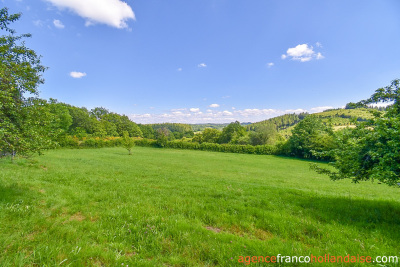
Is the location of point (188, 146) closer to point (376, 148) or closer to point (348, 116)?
point (376, 148)

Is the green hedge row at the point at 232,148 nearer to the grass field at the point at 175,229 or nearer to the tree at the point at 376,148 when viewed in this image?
the grass field at the point at 175,229

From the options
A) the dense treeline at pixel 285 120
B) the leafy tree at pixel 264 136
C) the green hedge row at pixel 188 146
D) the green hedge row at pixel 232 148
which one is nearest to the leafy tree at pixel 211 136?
the leafy tree at pixel 264 136

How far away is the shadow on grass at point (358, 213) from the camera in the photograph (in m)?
4.33

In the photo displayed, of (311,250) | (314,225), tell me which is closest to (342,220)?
(314,225)

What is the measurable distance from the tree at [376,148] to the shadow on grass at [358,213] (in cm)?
117

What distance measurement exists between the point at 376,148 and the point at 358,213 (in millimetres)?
2372

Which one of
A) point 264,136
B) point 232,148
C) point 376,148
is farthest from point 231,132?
point 376,148

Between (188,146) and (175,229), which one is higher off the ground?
(175,229)

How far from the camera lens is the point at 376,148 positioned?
4.88 m

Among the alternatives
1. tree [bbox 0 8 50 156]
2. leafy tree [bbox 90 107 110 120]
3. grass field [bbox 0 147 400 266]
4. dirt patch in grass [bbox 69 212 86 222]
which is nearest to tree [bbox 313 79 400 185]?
grass field [bbox 0 147 400 266]

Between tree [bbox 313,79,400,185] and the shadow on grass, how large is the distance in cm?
117

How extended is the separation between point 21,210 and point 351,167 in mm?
10673

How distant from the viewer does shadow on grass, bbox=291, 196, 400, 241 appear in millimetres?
4328

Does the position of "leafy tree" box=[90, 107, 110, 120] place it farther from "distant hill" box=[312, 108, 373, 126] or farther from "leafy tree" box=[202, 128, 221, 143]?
"distant hill" box=[312, 108, 373, 126]
